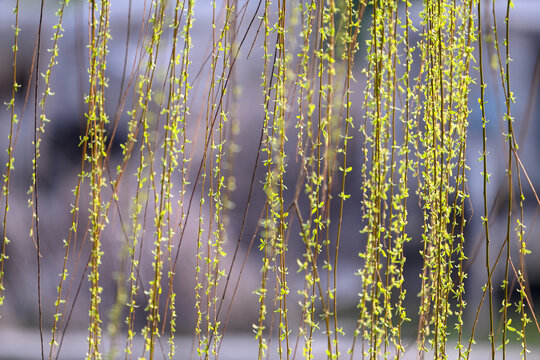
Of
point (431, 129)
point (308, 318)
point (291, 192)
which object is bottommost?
point (308, 318)

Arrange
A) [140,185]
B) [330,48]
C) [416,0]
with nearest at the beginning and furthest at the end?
1. [330,48]
2. [140,185]
3. [416,0]

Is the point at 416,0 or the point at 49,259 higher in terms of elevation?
the point at 416,0

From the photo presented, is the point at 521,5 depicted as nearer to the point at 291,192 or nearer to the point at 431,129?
the point at 291,192

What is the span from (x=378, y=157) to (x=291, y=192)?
2.03 m

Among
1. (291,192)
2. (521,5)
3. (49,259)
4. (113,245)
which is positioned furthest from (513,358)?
(49,259)

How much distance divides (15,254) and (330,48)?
2563mm

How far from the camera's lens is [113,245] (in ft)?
10.4

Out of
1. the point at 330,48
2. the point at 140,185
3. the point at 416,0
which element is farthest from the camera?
the point at 416,0

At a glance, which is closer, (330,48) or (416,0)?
(330,48)

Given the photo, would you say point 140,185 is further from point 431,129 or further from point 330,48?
point 431,129

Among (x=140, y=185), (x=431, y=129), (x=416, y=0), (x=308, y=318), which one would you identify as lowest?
(x=308, y=318)

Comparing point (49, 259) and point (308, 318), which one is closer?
point (308, 318)

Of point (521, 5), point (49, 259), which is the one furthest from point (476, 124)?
point (49, 259)

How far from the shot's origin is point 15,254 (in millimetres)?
3221
